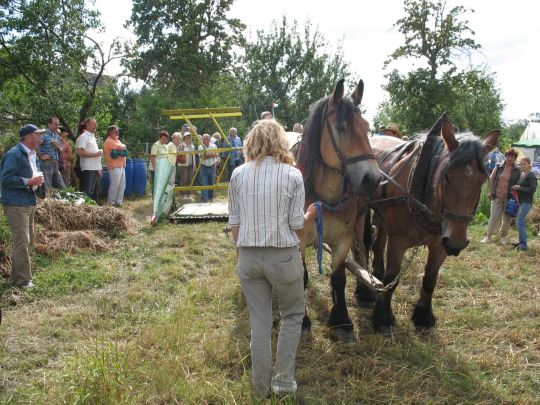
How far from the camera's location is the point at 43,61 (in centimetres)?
1123

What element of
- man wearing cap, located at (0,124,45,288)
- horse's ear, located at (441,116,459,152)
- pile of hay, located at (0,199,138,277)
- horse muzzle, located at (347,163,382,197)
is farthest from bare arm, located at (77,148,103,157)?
horse's ear, located at (441,116,459,152)

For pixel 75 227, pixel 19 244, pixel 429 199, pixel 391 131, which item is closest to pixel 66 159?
pixel 75 227

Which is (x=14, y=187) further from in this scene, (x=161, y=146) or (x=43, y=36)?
(x=43, y=36)

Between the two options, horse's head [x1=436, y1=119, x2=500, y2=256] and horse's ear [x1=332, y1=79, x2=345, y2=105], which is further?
horse's ear [x1=332, y1=79, x2=345, y2=105]

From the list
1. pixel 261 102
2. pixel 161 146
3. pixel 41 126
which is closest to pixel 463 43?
pixel 261 102

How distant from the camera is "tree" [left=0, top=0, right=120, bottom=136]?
1100 centimetres

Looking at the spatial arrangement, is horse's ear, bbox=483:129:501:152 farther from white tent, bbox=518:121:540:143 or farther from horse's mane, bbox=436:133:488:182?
white tent, bbox=518:121:540:143

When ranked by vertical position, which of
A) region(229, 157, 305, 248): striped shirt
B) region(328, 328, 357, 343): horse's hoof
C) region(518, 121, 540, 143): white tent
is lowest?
region(328, 328, 357, 343): horse's hoof

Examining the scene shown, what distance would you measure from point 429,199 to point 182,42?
2319 cm

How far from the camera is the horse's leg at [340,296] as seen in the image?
3.91m

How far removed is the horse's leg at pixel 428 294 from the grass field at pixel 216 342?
0.12 m

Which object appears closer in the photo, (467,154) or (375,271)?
(467,154)

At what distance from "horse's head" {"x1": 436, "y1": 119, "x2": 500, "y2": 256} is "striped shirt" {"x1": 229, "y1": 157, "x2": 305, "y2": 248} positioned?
134cm

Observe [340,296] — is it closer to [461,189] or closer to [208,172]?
[461,189]
